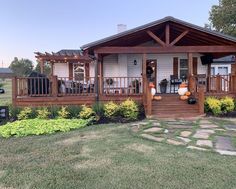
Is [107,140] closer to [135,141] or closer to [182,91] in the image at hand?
[135,141]

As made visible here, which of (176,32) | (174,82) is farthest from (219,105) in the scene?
(174,82)

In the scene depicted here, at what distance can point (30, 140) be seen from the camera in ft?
21.5

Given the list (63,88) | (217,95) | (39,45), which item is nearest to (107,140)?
(63,88)

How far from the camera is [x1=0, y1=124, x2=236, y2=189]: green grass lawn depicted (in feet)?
12.6

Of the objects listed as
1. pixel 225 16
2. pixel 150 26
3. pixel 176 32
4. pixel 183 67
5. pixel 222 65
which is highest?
pixel 225 16

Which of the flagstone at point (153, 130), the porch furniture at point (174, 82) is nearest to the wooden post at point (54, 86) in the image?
the flagstone at point (153, 130)

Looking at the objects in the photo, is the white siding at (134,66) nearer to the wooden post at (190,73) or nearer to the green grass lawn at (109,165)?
the wooden post at (190,73)

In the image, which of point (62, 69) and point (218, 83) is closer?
point (218, 83)

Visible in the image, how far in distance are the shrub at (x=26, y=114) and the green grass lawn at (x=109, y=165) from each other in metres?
2.94

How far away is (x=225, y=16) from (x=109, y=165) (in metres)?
30.7

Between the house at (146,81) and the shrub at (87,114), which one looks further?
the house at (146,81)

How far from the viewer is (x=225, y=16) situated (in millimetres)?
30531

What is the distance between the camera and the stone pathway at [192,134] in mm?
5613

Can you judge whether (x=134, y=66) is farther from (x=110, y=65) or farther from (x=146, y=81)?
(x=146, y=81)
